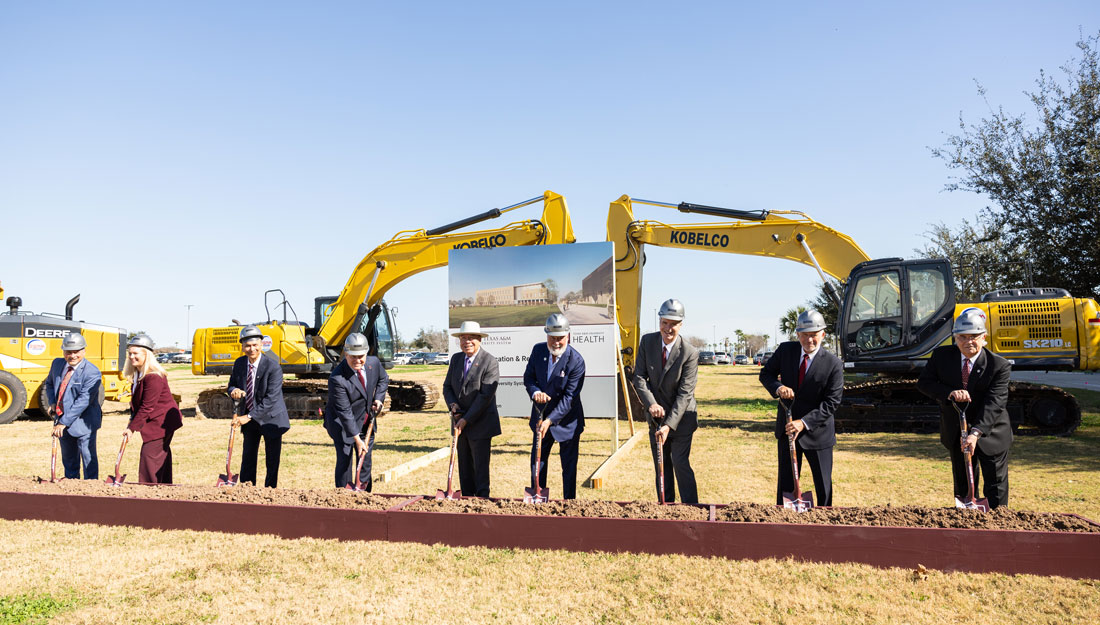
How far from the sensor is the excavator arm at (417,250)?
12461 mm

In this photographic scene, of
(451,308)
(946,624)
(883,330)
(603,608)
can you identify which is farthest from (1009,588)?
(883,330)

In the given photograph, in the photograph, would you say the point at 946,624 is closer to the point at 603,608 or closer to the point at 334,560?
the point at 603,608

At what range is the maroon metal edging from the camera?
14.3 feet

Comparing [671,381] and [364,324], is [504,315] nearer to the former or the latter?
[671,381]

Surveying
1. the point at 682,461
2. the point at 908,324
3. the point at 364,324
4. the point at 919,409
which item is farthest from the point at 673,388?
the point at 364,324

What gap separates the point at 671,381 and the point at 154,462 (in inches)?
179

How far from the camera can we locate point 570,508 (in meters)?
5.39

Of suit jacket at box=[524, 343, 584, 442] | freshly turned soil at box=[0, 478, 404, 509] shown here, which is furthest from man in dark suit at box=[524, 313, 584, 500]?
freshly turned soil at box=[0, 478, 404, 509]

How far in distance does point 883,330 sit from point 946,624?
8.80 meters

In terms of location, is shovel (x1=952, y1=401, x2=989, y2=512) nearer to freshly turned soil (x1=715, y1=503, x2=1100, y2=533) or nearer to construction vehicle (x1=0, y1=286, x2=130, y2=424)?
freshly turned soil (x1=715, y1=503, x2=1100, y2=533)

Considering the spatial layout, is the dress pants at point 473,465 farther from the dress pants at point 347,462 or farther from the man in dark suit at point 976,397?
the man in dark suit at point 976,397

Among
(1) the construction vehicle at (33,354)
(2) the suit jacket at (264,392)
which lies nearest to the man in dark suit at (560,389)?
(2) the suit jacket at (264,392)

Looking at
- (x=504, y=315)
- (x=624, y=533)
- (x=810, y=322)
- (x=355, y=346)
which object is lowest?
(x=624, y=533)

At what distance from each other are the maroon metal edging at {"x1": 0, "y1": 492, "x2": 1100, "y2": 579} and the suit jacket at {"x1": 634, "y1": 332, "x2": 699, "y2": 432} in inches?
34.4
